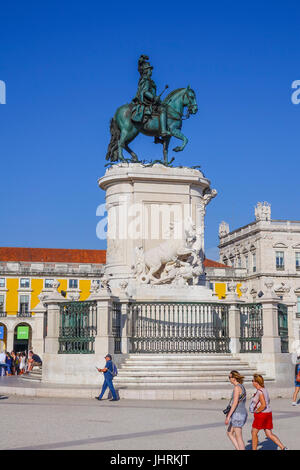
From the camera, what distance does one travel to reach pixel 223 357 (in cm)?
1875

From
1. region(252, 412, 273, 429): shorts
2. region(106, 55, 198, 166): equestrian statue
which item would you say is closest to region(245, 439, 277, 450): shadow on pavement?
region(252, 412, 273, 429): shorts

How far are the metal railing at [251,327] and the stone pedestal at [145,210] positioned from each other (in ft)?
7.97

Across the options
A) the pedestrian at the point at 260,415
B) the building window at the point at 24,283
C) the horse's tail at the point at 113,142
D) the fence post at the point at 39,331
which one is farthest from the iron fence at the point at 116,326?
the building window at the point at 24,283

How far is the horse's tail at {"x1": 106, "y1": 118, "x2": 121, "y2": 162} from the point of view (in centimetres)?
2247

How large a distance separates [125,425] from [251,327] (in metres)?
9.93

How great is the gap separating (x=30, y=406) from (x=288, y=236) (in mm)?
65505

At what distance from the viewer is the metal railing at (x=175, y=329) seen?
1889 cm

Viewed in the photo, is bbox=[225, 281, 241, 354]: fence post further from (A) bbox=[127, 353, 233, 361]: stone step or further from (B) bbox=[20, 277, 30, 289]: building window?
(B) bbox=[20, 277, 30, 289]: building window

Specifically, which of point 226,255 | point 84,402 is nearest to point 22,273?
point 226,255

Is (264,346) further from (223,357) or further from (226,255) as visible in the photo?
(226,255)

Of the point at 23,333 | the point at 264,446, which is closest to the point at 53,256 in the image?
the point at 23,333

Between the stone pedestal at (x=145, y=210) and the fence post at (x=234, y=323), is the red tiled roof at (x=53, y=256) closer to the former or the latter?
the stone pedestal at (x=145, y=210)

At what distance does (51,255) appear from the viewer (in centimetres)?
8106
